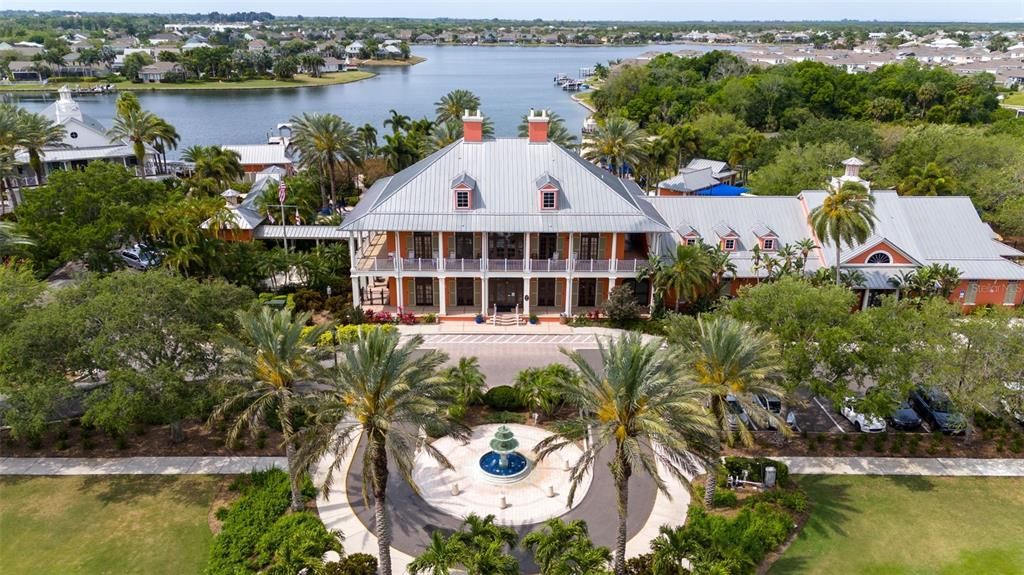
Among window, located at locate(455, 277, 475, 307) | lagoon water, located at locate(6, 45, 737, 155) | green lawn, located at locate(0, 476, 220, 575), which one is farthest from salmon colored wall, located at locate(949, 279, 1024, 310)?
lagoon water, located at locate(6, 45, 737, 155)

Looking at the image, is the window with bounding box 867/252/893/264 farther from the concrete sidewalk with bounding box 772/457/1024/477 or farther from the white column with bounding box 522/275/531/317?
the white column with bounding box 522/275/531/317

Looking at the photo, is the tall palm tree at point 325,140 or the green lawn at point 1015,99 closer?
the tall palm tree at point 325,140

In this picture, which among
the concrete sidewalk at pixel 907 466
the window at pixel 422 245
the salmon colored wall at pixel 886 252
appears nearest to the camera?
the concrete sidewalk at pixel 907 466

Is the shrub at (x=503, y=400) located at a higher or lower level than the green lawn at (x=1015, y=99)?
lower

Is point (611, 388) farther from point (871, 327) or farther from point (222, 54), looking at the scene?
point (222, 54)

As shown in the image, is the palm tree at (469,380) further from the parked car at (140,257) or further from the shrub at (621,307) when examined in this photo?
the parked car at (140,257)

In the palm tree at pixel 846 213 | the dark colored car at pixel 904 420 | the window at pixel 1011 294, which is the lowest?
the dark colored car at pixel 904 420

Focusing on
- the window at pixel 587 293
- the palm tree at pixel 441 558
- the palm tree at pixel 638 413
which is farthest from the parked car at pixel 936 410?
the palm tree at pixel 441 558

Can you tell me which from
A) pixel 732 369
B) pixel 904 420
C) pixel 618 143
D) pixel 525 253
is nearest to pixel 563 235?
pixel 525 253

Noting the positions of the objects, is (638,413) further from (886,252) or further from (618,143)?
(618,143)
